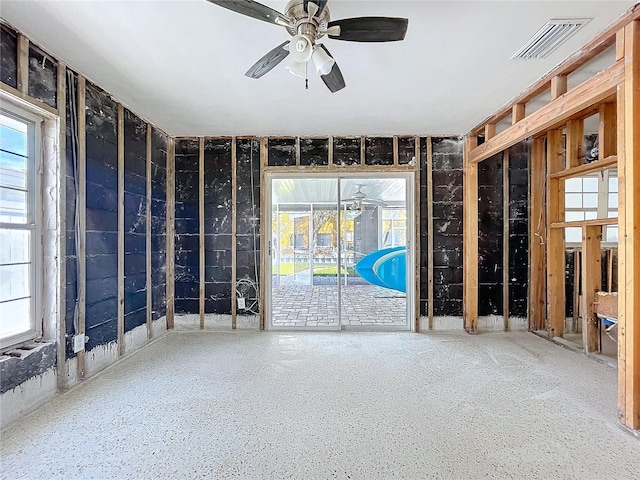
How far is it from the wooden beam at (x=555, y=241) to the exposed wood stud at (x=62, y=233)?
4989mm

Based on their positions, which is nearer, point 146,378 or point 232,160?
point 146,378

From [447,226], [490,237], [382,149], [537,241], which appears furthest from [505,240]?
[382,149]

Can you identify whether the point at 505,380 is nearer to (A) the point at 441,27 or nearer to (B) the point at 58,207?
(A) the point at 441,27

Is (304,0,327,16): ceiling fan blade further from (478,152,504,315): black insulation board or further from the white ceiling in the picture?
(478,152,504,315): black insulation board

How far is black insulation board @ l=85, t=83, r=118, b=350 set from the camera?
2.76 m

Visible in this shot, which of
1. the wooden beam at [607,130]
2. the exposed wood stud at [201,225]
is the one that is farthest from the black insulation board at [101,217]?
the wooden beam at [607,130]

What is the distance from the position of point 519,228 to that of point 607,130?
139 centimetres

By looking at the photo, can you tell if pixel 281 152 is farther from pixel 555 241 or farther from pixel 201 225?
pixel 555 241

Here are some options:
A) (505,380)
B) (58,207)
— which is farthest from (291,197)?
(505,380)

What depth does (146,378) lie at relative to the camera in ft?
8.89

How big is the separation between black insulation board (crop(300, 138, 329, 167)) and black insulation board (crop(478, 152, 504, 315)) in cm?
206

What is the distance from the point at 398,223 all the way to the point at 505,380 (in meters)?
2.54

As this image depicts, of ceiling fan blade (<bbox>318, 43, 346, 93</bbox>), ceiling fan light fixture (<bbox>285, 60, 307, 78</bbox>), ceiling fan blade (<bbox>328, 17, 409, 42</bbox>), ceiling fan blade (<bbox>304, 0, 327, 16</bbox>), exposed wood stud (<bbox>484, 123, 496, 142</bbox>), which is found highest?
exposed wood stud (<bbox>484, 123, 496, 142</bbox>)

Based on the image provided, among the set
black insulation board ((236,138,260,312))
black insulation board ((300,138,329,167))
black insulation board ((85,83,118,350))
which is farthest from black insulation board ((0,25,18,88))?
A: black insulation board ((300,138,329,167))
